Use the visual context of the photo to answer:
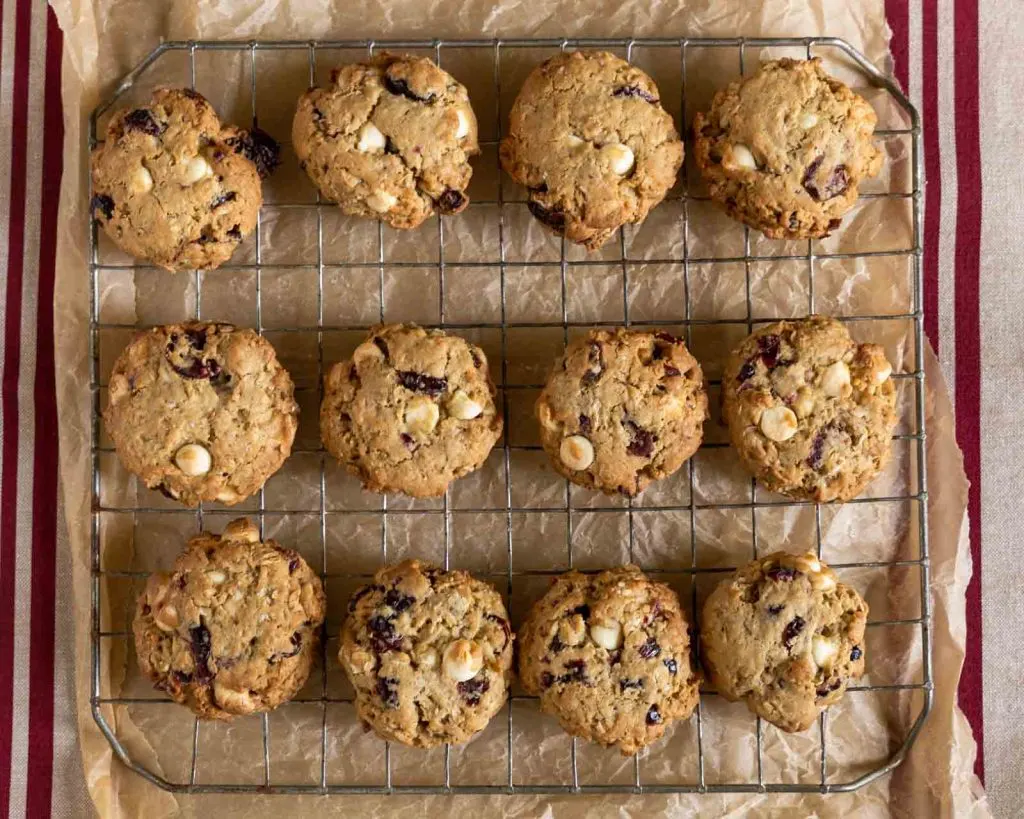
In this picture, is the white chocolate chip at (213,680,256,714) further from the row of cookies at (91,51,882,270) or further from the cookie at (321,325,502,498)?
the row of cookies at (91,51,882,270)

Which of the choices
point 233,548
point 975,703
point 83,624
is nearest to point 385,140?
point 233,548

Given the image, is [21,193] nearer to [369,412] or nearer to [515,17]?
[369,412]

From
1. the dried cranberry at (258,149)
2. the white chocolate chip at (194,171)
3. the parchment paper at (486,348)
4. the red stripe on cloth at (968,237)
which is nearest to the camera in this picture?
the white chocolate chip at (194,171)

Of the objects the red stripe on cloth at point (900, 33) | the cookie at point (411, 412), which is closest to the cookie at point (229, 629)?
the cookie at point (411, 412)

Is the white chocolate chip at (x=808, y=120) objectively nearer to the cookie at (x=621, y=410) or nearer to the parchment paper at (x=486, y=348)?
the parchment paper at (x=486, y=348)

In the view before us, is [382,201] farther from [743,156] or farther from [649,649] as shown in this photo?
[649,649]

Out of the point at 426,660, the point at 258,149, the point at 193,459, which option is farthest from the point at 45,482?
the point at 426,660
